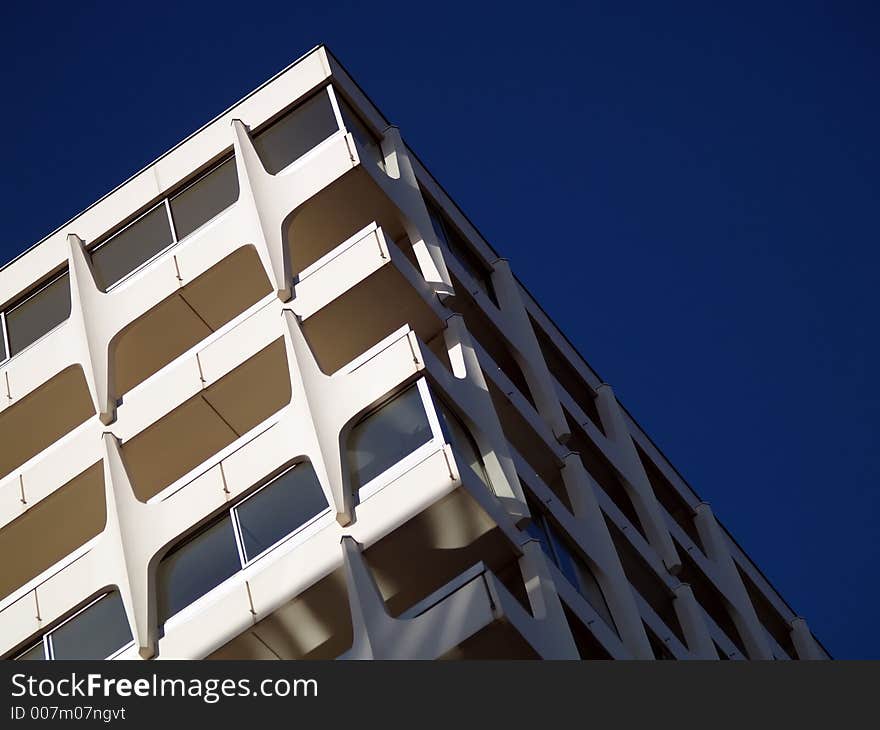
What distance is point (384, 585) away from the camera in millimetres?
26062

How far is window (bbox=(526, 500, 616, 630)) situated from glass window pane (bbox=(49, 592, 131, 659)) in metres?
6.75

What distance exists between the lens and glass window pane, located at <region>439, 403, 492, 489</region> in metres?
27.0

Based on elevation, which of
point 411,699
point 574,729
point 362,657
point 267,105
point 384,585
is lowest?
point 574,729

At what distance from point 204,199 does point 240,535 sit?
28.6 ft

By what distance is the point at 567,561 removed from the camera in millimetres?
29609

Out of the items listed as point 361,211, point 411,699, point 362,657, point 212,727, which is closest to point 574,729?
point 411,699

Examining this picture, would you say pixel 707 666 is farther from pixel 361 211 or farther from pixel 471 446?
pixel 361 211

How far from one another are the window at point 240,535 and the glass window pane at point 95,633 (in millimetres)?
894

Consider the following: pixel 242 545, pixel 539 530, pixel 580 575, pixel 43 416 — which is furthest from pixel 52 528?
pixel 580 575

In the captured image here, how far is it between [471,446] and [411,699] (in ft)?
31.3

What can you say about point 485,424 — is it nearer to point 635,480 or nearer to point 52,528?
point 52,528

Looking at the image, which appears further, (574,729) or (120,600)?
(120,600)

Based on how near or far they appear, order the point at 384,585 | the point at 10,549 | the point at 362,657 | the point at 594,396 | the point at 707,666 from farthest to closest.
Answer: the point at 594,396 < the point at 10,549 < the point at 384,585 < the point at 362,657 < the point at 707,666

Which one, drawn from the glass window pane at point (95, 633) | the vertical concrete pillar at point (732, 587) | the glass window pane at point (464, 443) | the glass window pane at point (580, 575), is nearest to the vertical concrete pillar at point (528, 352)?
the glass window pane at point (580, 575)
